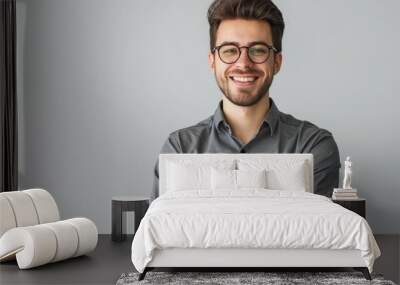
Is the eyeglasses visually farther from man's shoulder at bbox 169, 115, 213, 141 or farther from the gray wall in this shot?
man's shoulder at bbox 169, 115, 213, 141

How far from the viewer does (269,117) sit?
7.12 meters

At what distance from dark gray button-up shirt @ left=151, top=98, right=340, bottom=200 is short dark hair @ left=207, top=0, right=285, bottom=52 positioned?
2.20 ft

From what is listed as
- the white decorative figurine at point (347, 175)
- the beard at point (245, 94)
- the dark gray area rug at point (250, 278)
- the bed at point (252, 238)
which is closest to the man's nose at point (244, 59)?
the beard at point (245, 94)

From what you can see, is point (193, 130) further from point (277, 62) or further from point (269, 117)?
point (277, 62)

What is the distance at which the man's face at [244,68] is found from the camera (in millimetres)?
6965

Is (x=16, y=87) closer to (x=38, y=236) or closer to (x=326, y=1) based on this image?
(x=38, y=236)

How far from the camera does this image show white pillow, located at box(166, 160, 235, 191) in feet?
A: 21.6

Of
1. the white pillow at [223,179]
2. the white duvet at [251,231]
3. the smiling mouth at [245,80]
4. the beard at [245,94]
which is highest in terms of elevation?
the smiling mouth at [245,80]

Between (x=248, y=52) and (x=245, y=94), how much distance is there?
0.41 metres

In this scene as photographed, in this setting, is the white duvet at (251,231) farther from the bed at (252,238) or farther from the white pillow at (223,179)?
the white pillow at (223,179)

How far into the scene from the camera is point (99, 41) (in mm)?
7465

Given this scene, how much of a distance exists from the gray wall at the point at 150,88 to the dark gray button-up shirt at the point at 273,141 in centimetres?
12

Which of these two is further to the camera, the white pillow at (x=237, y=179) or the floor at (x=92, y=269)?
the white pillow at (x=237, y=179)

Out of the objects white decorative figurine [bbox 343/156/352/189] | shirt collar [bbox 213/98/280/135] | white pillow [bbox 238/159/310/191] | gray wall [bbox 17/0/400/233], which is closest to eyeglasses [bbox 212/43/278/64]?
gray wall [bbox 17/0/400/233]
